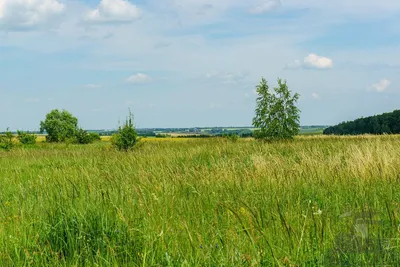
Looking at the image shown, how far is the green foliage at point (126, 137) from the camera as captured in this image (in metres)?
19.8

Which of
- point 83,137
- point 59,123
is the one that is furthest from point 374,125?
point 59,123

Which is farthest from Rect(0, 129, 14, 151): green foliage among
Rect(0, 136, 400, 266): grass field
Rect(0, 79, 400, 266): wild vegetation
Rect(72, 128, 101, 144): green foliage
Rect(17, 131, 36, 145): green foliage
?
Rect(72, 128, 101, 144): green foliage

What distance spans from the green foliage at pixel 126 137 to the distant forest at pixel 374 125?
6542 cm

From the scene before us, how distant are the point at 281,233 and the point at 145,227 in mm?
1146

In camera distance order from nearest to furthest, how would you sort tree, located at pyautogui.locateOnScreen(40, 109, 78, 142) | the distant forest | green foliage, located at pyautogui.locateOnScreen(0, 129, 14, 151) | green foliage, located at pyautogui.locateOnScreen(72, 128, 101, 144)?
green foliage, located at pyautogui.locateOnScreen(0, 129, 14, 151) < green foliage, located at pyautogui.locateOnScreen(72, 128, 101, 144) < the distant forest < tree, located at pyautogui.locateOnScreen(40, 109, 78, 142)

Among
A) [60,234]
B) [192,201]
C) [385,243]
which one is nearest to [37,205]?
[60,234]

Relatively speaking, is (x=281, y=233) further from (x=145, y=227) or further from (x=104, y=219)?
(x=104, y=219)

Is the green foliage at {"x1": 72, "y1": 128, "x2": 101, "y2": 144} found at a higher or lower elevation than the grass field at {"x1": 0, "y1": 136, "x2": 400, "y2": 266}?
higher

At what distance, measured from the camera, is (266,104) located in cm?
2812

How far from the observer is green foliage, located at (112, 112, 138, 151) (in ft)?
65.0

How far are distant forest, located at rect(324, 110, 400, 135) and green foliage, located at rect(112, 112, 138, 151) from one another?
65.4 metres

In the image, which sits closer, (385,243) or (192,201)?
(385,243)

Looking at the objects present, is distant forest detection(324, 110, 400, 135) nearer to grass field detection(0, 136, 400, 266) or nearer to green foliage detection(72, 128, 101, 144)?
green foliage detection(72, 128, 101, 144)

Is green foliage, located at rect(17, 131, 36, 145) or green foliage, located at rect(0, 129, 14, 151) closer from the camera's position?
green foliage, located at rect(0, 129, 14, 151)
